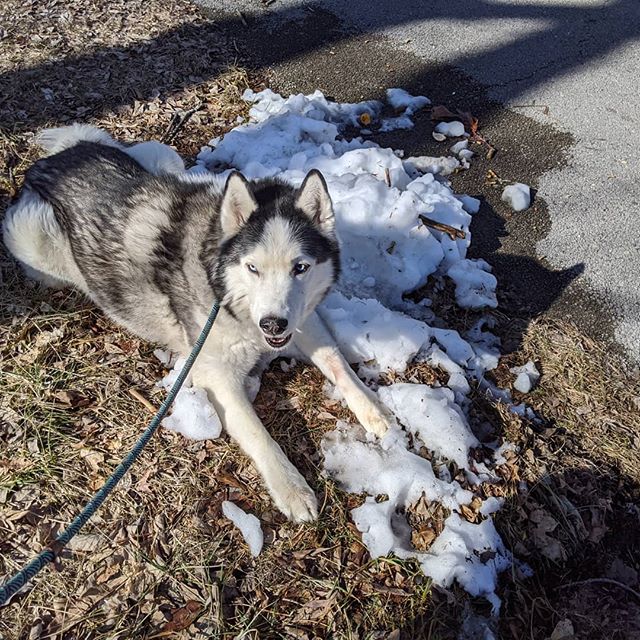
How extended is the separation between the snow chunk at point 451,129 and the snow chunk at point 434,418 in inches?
129

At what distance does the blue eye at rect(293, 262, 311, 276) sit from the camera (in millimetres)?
2967

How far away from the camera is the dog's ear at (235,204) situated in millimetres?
2957

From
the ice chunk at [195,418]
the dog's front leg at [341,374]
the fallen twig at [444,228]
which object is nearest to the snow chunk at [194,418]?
the ice chunk at [195,418]

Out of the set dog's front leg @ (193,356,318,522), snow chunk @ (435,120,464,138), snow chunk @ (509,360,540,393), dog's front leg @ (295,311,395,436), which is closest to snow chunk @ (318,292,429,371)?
dog's front leg @ (295,311,395,436)

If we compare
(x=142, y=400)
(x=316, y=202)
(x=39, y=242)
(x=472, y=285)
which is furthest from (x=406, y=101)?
(x=142, y=400)

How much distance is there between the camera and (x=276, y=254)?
291cm

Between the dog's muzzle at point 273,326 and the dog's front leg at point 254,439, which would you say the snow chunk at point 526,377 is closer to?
the dog's front leg at point 254,439

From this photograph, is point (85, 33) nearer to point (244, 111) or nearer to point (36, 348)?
point (244, 111)

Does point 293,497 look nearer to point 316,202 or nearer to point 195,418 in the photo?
point 195,418

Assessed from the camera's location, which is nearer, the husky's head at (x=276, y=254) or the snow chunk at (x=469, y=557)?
the snow chunk at (x=469, y=557)

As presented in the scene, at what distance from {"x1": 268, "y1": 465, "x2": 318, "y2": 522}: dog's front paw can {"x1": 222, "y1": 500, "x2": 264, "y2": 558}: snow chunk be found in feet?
0.52

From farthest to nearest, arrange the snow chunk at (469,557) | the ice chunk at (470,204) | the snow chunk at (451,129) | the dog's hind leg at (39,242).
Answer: the snow chunk at (451,129) < the ice chunk at (470,204) < the dog's hind leg at (39,242) < the snow chunk at (469,557)

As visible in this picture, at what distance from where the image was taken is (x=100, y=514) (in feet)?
9.87

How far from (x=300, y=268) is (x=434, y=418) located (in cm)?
117
